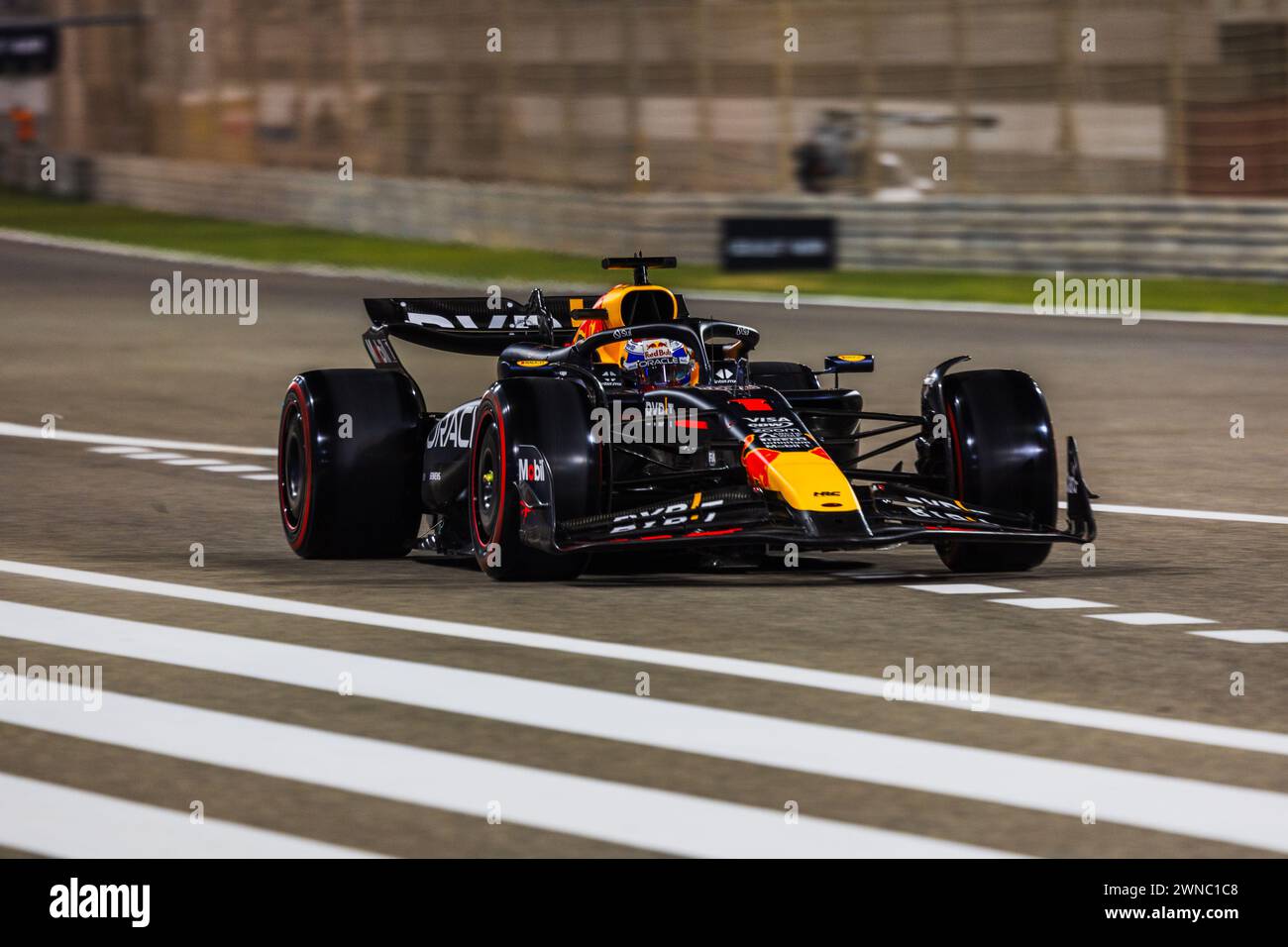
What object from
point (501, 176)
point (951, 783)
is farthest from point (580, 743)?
point (501, 176)

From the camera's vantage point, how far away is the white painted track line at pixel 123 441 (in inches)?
642

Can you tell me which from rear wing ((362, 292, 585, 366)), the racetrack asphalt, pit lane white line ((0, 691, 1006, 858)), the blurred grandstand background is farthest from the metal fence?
pit lane white line ((0, 691, 1006, 858))

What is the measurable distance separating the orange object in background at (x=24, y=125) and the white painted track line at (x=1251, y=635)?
51.5 meters

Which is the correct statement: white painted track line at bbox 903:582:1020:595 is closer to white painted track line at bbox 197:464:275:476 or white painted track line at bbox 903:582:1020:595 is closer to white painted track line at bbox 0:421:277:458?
white painted track line at bbox 197:464:275:476

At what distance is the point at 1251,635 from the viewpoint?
954cm

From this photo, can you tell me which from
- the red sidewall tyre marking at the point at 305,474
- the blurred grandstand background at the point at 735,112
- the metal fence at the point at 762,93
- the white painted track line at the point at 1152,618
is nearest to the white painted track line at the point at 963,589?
the white painted track line at the point at 1152,618

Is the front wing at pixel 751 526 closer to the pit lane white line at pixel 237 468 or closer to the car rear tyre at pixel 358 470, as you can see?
the car rear tyre at pixel 358 470

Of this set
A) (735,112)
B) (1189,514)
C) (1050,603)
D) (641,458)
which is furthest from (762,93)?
(1050,603)

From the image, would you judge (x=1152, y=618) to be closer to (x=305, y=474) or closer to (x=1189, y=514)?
(x=1189, y=514)

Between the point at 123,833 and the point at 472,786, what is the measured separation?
1.02 metres

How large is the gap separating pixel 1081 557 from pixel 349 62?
32828mm

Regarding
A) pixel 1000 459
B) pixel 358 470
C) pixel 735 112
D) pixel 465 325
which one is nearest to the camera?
pixel 1000 459

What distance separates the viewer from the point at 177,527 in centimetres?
1283
